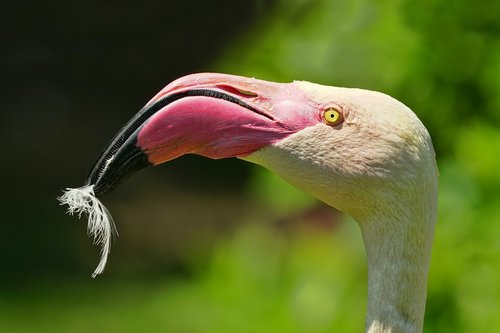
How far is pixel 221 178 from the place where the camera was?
6527 mm

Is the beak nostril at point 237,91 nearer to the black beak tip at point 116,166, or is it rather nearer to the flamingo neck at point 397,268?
the black beak tip at point 116,166

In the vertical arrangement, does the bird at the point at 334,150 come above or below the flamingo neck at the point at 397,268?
above

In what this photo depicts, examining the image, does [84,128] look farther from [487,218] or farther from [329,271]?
[487,218]

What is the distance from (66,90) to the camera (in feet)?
22.7

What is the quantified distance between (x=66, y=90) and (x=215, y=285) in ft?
10.6

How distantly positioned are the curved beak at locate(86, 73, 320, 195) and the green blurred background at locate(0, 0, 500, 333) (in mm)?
1363

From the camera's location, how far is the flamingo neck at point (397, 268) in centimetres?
162

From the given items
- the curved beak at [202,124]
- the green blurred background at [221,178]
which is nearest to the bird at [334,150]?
the curved beak at [202,124]

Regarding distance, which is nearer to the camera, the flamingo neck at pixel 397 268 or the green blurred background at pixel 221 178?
the flamingo neck at pixel 397 268

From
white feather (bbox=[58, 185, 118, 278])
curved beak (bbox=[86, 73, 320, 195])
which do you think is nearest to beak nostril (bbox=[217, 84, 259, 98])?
curved beak (bbox=[86, 73, 320, 195])

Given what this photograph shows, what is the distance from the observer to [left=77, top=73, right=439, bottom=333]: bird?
159 cm

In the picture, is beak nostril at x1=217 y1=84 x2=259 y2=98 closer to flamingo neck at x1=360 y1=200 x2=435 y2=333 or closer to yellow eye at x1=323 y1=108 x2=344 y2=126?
yellow eye at x1=323 y1=108 x2=344 y2=126

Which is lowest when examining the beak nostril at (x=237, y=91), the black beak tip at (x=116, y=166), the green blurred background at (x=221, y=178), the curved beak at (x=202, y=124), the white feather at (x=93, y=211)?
the white feather at (x=93, y=211)

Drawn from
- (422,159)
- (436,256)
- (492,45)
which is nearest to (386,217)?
(422,159)
